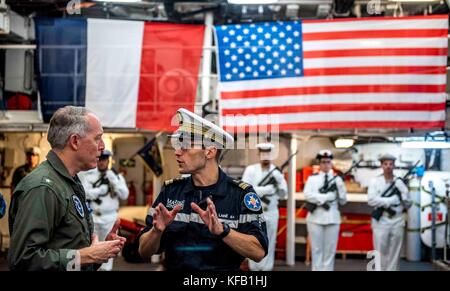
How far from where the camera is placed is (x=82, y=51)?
15.0ft

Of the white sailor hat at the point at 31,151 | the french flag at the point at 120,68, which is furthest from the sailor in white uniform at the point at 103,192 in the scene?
the white sailor hat at the point at 31,151

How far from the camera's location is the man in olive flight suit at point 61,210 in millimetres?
1545

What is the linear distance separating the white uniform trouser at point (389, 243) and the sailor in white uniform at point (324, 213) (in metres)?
0.48

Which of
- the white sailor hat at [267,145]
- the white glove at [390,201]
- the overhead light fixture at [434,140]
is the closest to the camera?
the overhead light fixture at [434,140]

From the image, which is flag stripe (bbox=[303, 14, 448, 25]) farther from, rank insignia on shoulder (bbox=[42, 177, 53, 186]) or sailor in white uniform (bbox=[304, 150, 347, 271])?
rank insignia on shoulder (bbox=[42, 177, 53, 186])

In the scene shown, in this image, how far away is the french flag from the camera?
4598 millimetres

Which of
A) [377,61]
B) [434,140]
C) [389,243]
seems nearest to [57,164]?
[434,140]

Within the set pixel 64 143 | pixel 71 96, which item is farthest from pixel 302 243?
pixel 64 143

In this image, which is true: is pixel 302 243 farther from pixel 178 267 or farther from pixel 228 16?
pixel 178 267

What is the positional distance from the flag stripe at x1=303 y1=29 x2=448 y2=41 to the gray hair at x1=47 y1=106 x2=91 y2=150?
11.7ft

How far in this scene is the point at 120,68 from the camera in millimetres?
4949

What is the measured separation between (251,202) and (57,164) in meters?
0.78

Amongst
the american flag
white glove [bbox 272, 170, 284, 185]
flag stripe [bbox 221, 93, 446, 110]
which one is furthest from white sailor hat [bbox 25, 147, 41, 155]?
white glove [bbox 272, 170, 284, 185]

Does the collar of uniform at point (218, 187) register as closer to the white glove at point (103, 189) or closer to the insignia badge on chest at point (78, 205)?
the insignia badge on chest at point (78, 205)
